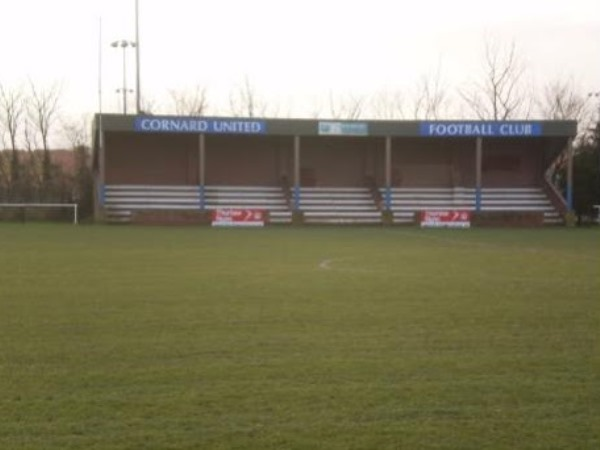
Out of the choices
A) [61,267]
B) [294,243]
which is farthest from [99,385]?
[294,243]

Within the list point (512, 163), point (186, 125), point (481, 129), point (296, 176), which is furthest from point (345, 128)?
point (512, 163)

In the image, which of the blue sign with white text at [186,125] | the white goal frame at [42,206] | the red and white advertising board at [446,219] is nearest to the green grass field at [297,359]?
the red and white advertising board at [446,219]

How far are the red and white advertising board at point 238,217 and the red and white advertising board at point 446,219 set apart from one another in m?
7.61

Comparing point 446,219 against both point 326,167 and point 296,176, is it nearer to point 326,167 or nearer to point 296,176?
point 296,176

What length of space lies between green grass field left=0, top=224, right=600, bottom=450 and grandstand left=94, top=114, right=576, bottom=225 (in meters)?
26.3

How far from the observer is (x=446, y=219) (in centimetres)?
4203

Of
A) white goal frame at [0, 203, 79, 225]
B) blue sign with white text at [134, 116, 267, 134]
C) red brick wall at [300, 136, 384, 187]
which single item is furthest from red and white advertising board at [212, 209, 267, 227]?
red brick wall at [300, 136, 384, 187]

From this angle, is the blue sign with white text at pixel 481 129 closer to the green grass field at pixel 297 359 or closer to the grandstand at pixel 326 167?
the grandstand at pixel 326 167

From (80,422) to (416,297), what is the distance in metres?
7.51

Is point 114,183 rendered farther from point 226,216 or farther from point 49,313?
point 49,313

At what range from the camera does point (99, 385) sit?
680 centimetres

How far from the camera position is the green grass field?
18.4 ft

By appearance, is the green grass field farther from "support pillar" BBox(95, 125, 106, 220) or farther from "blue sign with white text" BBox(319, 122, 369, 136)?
"blue sign with white text" BBox(319, 122, 369, 136)

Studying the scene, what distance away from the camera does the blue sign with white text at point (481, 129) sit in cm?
4397
